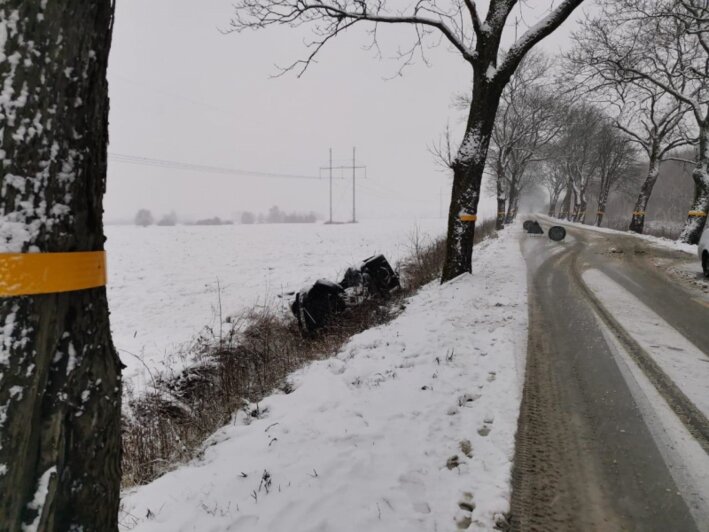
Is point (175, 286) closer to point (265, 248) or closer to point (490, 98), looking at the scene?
point (265, 248)

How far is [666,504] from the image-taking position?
257 centimetres

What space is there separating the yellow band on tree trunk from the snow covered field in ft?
18.5

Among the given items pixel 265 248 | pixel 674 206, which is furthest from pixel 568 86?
pixel 674 206

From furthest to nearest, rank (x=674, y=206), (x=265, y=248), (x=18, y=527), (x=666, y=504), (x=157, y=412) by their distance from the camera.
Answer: (x=674, y=206) → (x=265, y=248) → (x=157, y=412) → (x=666, y=504) → (x=18, y=527)

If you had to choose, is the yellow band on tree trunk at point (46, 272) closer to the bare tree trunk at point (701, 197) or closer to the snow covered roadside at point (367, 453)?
the snow covered roadside at point (367, 453)

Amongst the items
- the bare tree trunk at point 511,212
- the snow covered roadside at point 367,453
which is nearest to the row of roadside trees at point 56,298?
the snow covered roadside at point 367,453

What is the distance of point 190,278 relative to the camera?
17.2 meters

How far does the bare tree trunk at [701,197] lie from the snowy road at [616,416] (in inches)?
444

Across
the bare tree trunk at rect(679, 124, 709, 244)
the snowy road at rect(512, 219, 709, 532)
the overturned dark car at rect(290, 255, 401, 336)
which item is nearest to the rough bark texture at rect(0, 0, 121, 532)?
the snowy road at rect(512, 219, 709, 532)

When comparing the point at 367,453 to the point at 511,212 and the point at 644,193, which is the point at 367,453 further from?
the point at 511,212

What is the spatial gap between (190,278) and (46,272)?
1694 cm

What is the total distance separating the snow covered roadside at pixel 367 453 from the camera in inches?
100

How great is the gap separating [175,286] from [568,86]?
17904mm

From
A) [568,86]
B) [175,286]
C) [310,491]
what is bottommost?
[175,286]
